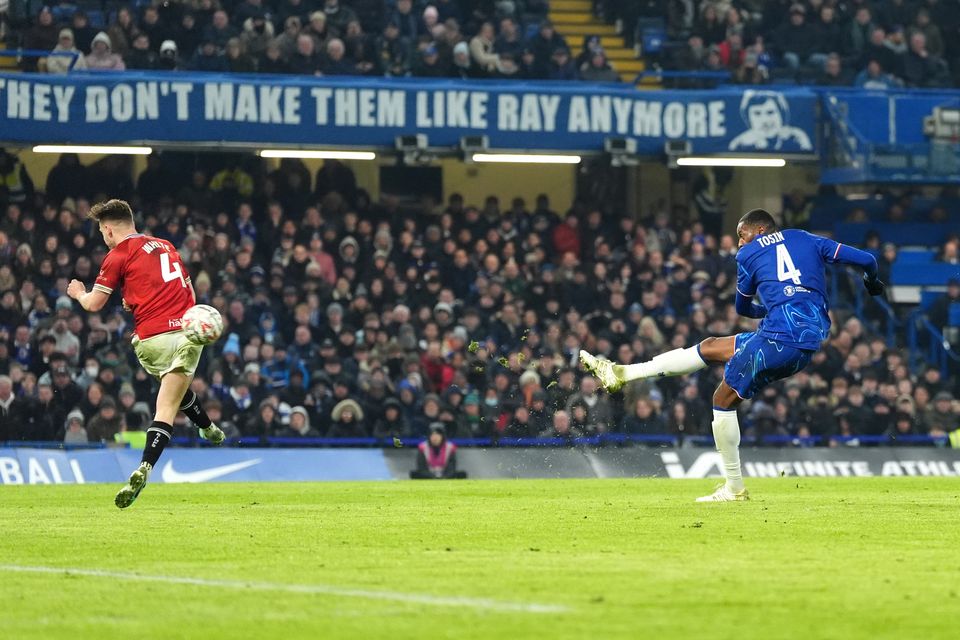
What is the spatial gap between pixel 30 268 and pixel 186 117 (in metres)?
3.54

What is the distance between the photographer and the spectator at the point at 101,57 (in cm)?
2631

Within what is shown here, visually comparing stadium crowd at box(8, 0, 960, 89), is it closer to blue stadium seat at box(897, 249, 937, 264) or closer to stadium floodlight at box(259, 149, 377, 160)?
stadium floodlight at box(259, 149, 377, 160)

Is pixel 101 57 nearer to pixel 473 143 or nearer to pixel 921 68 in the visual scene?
pixel 473 143

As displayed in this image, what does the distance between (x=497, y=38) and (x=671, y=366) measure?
15.5 metres

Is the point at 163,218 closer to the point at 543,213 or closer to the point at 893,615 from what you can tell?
the point at 543,213

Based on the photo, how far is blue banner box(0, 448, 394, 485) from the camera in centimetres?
2102

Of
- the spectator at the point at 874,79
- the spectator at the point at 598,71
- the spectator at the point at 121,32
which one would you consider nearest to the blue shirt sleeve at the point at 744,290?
the spectator at the point at 121,32

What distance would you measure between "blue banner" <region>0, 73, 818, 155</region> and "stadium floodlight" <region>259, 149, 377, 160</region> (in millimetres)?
169

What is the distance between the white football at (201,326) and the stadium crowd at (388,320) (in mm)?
8996

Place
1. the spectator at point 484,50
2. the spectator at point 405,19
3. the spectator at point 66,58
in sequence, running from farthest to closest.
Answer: the spectator at point 405,19 → the spectator at point 484,50 → the spectator at point 66,58

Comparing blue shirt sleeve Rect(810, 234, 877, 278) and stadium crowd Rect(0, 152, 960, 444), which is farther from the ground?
blue shirt sleeve Rect(810, 234, 877, 278)

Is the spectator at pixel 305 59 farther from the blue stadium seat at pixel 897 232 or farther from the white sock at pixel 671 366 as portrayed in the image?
the white sock at pixel 671 366

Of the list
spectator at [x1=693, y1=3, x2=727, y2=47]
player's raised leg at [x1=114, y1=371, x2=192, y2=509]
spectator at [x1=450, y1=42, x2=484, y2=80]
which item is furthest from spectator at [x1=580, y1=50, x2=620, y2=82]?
player's raised leg at [x1=114, y1=371, x2=192, y2=509]

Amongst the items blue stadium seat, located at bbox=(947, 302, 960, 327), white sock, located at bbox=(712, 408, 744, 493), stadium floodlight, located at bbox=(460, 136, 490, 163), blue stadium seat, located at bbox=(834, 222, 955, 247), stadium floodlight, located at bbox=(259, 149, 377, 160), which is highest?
white sock, located at bbox=(712, 408, 744, 493)
